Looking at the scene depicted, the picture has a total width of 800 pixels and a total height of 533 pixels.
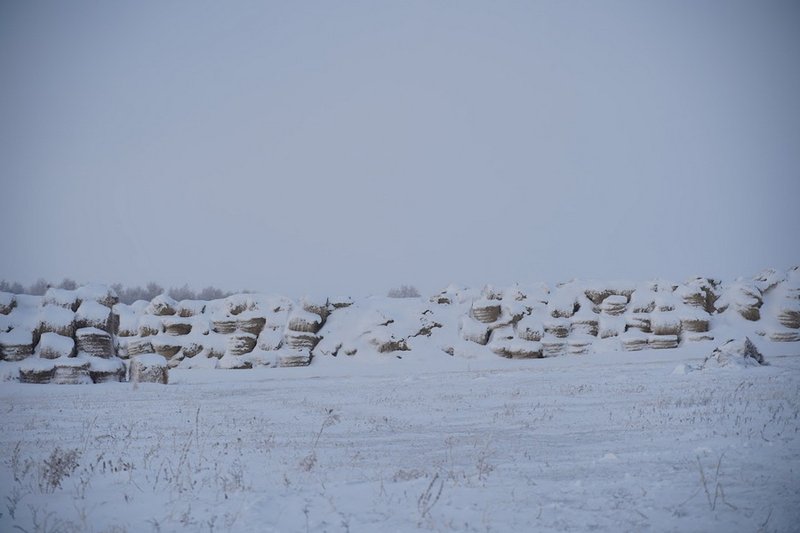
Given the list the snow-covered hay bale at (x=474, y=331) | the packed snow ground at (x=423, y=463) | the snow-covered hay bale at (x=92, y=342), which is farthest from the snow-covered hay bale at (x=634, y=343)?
the snow-covered hay bale at (x=92, y=342)

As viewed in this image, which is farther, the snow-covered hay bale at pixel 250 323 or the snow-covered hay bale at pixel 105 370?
the snow-covered hay bale at pixel 250 323

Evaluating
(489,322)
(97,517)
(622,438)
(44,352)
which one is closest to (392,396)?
(622,438)

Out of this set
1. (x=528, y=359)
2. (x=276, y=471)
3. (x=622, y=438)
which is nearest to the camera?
(x=276, y=471)

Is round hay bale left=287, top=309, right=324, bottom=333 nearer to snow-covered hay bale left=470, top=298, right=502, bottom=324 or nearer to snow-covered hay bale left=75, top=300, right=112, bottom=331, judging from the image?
snow-covered hay bale left=470, top=298, right=502, bottom=324

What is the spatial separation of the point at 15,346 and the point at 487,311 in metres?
25.7

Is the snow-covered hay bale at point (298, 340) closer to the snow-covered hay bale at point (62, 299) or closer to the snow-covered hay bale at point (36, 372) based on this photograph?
the snow-covered hay bale at point (62, 299)

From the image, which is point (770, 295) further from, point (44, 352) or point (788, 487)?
point (44, 352)

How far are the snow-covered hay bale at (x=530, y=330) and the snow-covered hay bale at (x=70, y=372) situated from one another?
23576mm

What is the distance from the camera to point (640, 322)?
114ft

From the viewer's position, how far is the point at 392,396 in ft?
56.4

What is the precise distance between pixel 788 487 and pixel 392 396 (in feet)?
40.5

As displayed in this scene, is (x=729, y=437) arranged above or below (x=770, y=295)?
above

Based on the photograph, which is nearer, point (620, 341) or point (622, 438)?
point (622, 438)

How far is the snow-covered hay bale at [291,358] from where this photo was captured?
3397 cm
